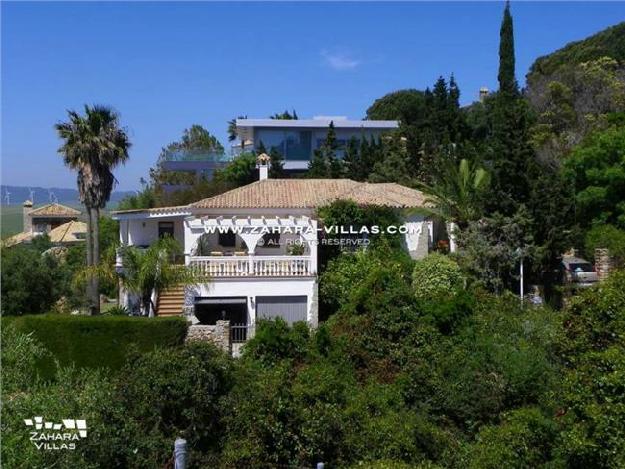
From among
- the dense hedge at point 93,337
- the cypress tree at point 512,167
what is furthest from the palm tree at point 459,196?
the dense hedge at point 93,337

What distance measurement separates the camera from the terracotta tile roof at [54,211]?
6203 cm

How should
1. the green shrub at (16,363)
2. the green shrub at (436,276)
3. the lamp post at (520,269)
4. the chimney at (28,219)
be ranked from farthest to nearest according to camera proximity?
the chimney at (28,219), the lamp post at (520,269), the green shrub at (436,276), the green shrub at (16,363)

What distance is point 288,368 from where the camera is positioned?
1520 centimetres

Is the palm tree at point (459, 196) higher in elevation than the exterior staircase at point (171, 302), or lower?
higher

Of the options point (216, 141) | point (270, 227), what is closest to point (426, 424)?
point (270, 227)

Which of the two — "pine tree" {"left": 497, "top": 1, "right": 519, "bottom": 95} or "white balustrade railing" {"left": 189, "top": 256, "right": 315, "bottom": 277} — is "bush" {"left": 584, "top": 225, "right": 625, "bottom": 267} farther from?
"pine tree" {"left": 497, "top": 1, "right": 519, "bottom": 95}

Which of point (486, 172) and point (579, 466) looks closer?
point (579, 466)

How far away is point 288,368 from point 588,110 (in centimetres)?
2860

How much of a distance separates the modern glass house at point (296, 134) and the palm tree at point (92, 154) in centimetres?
2329

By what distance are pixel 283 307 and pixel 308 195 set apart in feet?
21.8

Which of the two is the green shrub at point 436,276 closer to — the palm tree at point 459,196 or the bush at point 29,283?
the palm tree at point 459,196

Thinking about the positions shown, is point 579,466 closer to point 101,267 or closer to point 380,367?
point 380,367

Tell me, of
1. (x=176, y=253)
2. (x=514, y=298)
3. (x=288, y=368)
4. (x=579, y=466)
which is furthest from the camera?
(x=176, y=253)

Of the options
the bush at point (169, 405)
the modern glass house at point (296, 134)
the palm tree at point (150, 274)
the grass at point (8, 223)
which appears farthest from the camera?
the modern glass house at point (296, 134)
